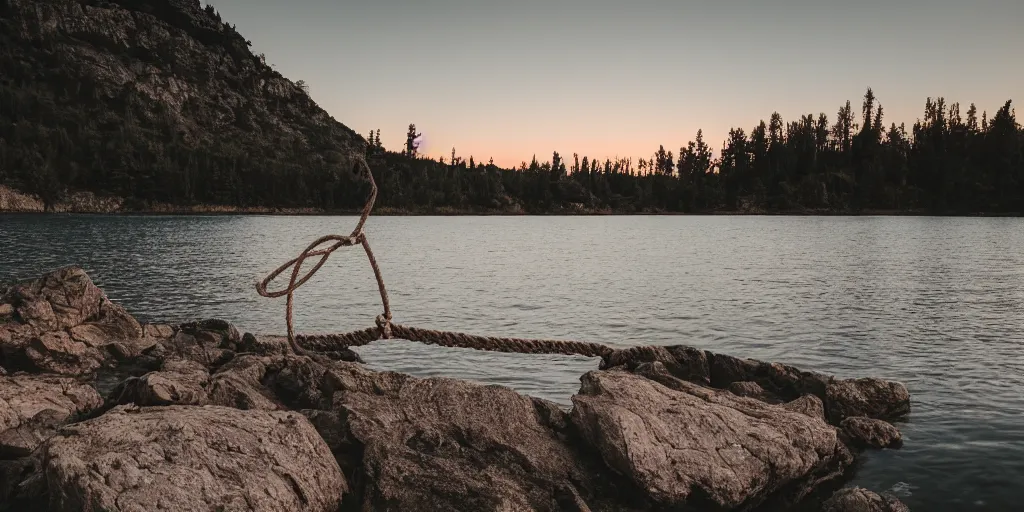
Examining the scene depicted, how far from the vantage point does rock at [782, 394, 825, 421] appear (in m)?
11.1

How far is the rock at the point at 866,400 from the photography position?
12672 millimetres

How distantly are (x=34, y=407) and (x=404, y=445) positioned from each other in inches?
232

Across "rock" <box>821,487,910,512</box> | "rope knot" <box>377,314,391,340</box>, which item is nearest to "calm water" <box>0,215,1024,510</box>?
"rock" <box>821,487,910,512</box>

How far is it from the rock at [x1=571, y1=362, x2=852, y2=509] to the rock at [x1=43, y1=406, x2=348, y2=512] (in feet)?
11.3

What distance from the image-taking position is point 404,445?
830 centimetres

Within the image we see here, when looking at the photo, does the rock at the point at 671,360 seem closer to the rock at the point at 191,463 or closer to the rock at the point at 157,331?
the rock at the point at 191,463

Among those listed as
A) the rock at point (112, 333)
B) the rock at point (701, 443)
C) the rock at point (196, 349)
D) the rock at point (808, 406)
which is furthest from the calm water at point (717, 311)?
the rock at point (112, 333)

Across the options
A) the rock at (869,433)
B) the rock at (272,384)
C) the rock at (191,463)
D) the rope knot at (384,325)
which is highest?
the rope knot at (384,325)

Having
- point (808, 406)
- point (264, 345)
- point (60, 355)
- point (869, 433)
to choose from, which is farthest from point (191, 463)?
point (869, 433)

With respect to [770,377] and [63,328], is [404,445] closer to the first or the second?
[770,377]

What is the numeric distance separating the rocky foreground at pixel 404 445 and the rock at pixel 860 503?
3 cm

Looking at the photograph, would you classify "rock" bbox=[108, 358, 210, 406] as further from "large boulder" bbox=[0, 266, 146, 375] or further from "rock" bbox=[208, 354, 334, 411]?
"large boulder" bbox=[0, 266, 146, 375]

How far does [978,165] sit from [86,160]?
24270 centimetres

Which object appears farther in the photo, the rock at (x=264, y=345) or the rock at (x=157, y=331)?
the rock at (x=157, y=331)
